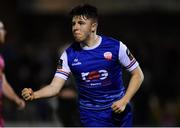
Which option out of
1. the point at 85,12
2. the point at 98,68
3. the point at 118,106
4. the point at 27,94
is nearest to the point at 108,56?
the point at 98,68

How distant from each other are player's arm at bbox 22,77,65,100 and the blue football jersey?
92 millimetres

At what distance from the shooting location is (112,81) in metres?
9.75

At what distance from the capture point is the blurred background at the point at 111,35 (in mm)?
19172

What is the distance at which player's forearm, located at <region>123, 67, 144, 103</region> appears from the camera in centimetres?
937

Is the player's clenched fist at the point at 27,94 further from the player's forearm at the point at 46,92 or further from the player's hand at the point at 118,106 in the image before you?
the player's hand at the point at 118,106

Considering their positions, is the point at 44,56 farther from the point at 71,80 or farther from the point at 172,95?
the point at 71,80

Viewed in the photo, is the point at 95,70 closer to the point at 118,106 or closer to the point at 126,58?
the point at 126,58

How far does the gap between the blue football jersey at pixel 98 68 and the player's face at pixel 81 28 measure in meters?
0.19

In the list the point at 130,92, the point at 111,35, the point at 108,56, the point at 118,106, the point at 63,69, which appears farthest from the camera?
the point at 111,35

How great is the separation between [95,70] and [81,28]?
497 millimetres

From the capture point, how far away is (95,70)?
381 inches

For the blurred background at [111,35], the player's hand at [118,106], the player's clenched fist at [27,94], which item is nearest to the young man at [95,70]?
the player's hand at [118,106]

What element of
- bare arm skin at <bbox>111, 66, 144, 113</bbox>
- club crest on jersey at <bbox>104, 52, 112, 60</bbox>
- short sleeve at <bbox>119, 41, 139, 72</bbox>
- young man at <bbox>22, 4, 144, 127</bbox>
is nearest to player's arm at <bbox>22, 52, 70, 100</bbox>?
young man at <bbox>22, 4, 144, 127</bbox>

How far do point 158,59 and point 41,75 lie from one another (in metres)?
4.47
